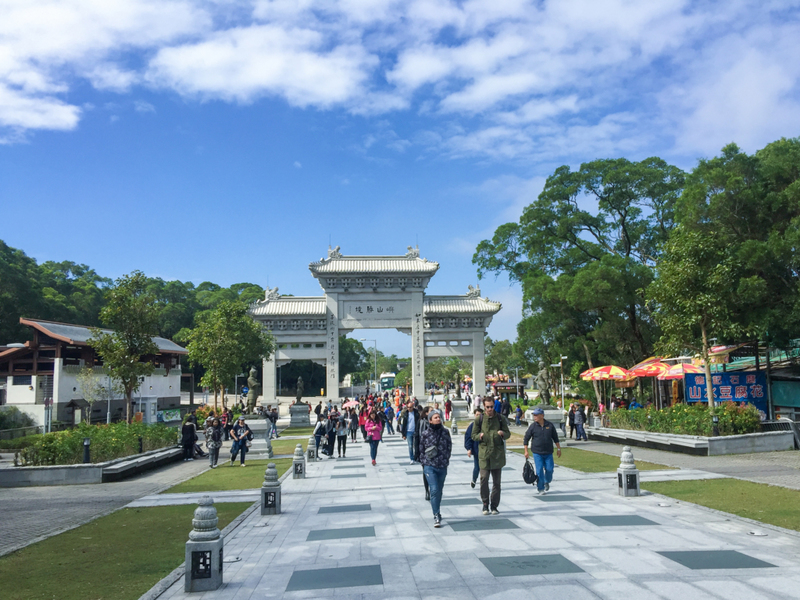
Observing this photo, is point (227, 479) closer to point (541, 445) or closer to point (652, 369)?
point (541, 445)

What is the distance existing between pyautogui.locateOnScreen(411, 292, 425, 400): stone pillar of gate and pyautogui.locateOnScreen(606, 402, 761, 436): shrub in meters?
25.3

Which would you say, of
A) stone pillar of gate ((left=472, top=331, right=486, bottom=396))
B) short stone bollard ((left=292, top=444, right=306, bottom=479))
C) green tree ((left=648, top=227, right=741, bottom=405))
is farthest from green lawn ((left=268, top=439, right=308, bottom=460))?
stone pillar of gate ((left=472, top=331, right=486, bottom=396))

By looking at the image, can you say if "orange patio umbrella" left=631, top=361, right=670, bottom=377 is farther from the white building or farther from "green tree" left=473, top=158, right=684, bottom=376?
the white building

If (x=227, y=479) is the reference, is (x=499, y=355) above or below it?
above

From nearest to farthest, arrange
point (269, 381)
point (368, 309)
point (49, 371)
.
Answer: point (49, 371)
point (269, 381)
point (368, 309)

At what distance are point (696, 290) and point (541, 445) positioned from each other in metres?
11.9

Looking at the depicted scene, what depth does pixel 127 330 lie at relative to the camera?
2373 centimetres

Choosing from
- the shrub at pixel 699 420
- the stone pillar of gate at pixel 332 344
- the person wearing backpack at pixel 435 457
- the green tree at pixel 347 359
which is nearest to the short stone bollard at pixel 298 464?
the person wearing backpack at pixel 435 457

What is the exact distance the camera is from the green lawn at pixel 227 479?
49.5 ft

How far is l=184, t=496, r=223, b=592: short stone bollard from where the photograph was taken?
6.80 meters

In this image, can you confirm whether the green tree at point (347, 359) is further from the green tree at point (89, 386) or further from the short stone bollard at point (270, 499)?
the short stone bollard at point (270, 499)

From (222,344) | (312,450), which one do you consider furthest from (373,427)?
(222,344)

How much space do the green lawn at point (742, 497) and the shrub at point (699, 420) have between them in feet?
20.3

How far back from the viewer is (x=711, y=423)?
19047mm
